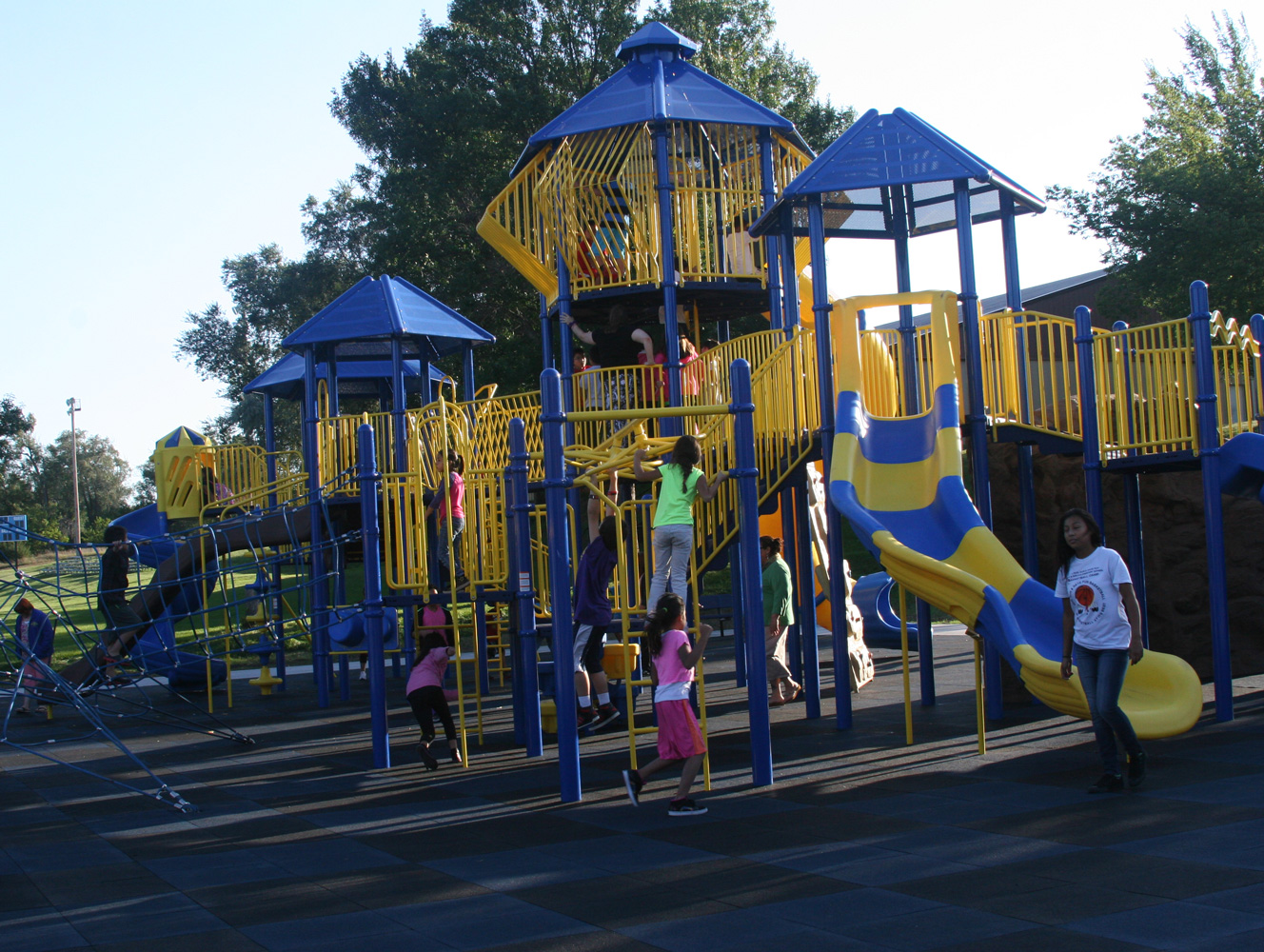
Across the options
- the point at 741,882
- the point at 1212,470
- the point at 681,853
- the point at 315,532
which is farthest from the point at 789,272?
the point at 741,882

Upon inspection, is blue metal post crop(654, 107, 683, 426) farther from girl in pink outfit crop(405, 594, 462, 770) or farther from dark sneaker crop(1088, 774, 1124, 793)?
dark sneaker crop(1088, 774, 1124, 793)

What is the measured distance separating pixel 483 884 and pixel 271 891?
114 cm

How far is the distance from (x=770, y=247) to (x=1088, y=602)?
28.9 ft

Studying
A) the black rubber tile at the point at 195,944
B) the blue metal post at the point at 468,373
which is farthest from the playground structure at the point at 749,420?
the black rubber tile at the point at 195,944

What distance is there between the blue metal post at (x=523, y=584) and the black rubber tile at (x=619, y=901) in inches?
163

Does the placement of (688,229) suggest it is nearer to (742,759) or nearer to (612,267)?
(612,267)

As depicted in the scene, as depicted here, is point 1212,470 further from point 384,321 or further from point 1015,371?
point 384,321

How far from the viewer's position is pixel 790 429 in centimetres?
1238

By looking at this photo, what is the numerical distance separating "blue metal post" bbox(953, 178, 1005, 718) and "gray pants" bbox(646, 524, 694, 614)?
3.25 m

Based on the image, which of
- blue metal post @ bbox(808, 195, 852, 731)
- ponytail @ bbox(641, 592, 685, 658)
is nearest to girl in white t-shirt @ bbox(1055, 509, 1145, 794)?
ponytail @ bbox(641, 592, 685, 658)

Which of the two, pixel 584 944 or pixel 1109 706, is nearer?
pixel 584 944

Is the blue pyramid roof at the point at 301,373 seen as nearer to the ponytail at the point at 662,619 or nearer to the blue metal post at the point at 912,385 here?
the blue metal post at the point at 912,385

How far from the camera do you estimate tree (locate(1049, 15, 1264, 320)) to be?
32.0 m

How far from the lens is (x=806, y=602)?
43.3 ft
